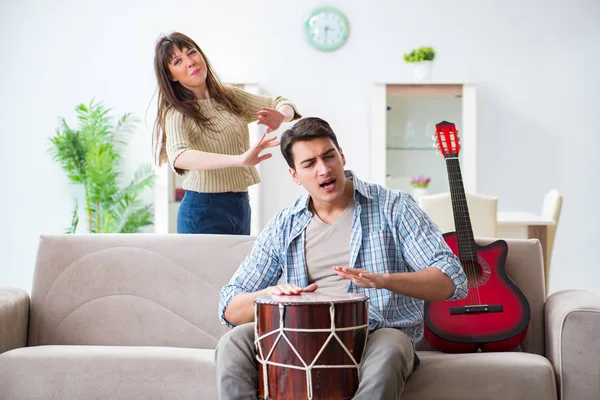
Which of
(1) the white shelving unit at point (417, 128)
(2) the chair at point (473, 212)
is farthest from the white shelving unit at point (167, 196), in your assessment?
(2) the chair at point (473, 212)

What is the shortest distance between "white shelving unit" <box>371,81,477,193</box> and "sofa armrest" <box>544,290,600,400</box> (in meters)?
3.33

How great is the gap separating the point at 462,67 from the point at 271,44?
1531mm

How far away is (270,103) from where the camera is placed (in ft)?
10.5

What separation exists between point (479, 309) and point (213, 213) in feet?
3.58

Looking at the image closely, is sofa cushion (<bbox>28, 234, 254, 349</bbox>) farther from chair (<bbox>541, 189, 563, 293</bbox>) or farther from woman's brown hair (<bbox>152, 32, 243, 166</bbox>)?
chair (<bbox>541, 189, 563, 293</bbox>)

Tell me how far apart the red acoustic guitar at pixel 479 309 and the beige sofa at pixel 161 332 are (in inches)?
Answer: 2.9

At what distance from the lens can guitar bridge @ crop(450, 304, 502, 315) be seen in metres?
2.66

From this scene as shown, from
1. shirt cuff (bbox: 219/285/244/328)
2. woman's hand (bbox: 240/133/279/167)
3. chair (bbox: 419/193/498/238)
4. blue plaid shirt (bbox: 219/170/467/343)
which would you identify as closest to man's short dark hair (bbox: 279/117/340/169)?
blue plaid shirt (bbox: 219/170/467/343)

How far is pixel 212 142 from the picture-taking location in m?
3.04

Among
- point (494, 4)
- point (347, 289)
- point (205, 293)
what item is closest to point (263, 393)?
point (347, 289)

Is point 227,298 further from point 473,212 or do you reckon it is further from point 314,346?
point 473,212

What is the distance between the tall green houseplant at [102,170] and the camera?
5.85 metres

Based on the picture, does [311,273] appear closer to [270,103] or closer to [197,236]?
[197,236]

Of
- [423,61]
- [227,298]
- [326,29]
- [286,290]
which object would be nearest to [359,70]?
[326,29]
